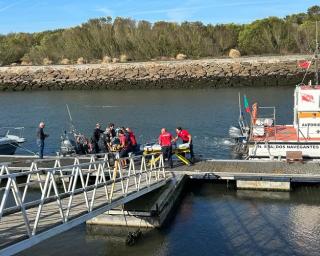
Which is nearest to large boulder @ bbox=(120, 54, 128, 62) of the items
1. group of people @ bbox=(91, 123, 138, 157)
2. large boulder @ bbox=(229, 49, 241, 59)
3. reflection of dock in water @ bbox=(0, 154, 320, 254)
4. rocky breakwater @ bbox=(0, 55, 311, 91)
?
rocky breakwater @ bbox=(0, 55, 311, 91)

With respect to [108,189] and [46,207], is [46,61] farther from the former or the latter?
[46,207]

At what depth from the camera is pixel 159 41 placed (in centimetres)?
9244

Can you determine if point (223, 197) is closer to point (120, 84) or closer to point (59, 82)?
point (120, 84)

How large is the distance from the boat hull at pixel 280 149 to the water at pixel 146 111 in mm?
4477

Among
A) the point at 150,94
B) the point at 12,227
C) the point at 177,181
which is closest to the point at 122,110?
the point at 150,94

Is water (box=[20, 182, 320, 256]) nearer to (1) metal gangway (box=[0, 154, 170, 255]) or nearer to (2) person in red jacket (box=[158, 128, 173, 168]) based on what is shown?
(1) metal gangway (box=[0, 154, 170, 255])

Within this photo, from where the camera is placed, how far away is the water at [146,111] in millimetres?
35250

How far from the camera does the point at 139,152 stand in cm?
2330

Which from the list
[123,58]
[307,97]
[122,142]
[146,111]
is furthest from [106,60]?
[122,142]

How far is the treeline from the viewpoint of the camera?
86.6 meters

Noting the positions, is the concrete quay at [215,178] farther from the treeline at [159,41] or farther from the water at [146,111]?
the treeline at [159,41]

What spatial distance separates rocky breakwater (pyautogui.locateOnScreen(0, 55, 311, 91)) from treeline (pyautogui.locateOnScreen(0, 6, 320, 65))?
33.2 ft

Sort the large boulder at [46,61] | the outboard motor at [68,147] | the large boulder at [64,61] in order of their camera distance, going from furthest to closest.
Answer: the large boulder at [46,61]
the large boulder at [64,61]
the outboard motor at [68,147]

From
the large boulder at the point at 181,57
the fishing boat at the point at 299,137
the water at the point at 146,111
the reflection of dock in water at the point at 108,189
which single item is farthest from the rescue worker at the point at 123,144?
the large boulder at the point at 181,57
